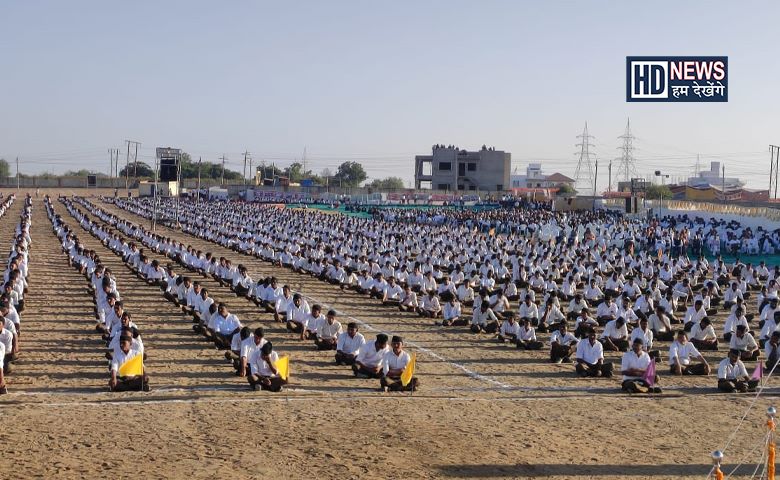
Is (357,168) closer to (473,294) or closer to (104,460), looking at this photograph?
(473,294)

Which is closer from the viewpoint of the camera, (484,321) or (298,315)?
(298,315)

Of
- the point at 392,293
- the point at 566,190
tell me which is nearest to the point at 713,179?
the point at 566,190

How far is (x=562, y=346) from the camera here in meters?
16.1

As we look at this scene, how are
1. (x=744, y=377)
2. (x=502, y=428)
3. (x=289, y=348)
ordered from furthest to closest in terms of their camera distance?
(x=289, y=348), (x=744, y=377), (x=502, y=428)

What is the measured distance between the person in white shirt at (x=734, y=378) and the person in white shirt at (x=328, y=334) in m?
6.29

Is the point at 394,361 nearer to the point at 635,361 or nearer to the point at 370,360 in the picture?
the point at 370,360

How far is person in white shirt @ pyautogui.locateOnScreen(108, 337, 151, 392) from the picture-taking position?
12.6 m

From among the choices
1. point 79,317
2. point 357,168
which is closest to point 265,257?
point 79,317

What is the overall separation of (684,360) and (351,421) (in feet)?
21.6

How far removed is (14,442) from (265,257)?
967 inches

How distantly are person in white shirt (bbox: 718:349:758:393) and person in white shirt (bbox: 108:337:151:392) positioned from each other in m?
8.19

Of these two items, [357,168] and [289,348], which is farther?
[357,168]

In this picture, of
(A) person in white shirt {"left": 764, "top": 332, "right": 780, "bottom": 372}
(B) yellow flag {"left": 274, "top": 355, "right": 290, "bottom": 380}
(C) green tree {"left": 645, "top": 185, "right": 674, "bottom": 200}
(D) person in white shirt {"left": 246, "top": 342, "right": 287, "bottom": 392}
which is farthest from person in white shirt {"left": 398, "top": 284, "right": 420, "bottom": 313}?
(C) green tree {"left": 645, "top": 185, "right": 674, "bottom": 200}

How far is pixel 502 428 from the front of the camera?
11.4 m
